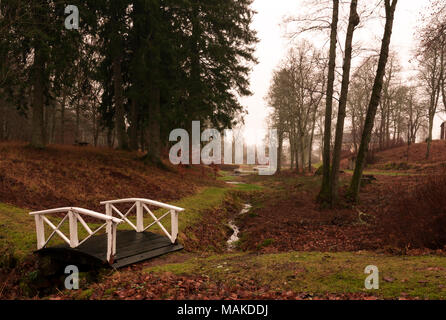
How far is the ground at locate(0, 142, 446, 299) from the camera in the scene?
4.09 metres

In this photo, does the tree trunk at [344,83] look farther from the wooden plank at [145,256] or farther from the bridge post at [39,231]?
the bridge post at [39,231]

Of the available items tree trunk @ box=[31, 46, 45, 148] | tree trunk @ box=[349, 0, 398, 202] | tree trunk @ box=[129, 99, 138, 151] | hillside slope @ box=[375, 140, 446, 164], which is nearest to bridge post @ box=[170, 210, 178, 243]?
tree trunk @ box=[349, 0, 398, 202]

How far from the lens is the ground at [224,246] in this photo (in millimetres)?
4090

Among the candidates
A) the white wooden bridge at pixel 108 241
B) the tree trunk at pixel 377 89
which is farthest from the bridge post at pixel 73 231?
the tree trunk at pixel 377 89

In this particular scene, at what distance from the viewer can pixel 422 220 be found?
19.2 ft

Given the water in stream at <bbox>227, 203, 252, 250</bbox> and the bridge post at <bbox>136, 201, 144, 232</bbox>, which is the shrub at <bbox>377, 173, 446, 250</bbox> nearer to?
the water in stream at <bbox>227, 203, 252, 250</bbox>

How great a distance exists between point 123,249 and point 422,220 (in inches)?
278

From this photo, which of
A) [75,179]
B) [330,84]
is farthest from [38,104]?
[330,84]

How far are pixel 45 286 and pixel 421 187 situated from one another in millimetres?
9662

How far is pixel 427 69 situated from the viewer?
25.8 meters

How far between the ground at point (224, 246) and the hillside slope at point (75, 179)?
2.3 inches

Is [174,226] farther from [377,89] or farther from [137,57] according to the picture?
[137,57]
